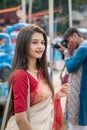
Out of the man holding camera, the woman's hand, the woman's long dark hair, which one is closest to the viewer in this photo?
the woman's long dark hair

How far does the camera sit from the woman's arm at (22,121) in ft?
6.45

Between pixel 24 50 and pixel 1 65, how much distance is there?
3114 mm

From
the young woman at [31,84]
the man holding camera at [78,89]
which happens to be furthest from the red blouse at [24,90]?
the man holding camera at [78,89]

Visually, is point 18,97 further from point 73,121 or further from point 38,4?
point 38,4

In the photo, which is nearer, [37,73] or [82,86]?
[37,73]

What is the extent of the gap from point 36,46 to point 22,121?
0.45m

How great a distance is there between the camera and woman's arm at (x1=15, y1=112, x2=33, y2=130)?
1.96 m

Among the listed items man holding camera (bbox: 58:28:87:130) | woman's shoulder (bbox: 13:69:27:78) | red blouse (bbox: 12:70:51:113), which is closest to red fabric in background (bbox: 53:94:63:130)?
red blouse (bbox: 12:70:51:113)

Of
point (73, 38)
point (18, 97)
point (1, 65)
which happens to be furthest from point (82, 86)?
point (1, 65)

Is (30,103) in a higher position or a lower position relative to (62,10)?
lower

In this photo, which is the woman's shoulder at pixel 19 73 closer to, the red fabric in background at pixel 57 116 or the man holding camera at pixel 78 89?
the red fabric in background at pixel 57 116

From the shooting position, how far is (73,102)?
128 inches

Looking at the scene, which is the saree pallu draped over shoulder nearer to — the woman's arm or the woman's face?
the woman's arm

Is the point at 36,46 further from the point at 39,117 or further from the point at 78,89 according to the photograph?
the point at 78,89
